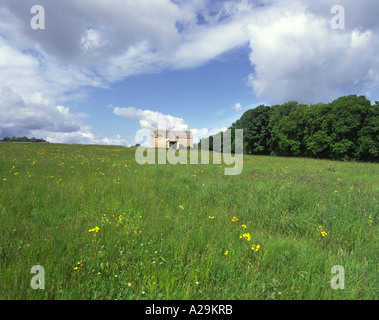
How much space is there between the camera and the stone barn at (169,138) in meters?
47.8

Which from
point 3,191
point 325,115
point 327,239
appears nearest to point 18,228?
point 3,191

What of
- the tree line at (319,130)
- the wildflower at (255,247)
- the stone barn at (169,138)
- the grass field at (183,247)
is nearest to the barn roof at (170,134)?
the stone barn at (169,138)

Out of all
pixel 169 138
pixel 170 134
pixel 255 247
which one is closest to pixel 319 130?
pixel 169 138

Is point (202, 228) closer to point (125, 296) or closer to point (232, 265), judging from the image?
point (232, 265)

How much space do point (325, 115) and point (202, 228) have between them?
1561 inches

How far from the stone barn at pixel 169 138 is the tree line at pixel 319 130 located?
21.7 meters

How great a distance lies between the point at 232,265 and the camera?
2.05m

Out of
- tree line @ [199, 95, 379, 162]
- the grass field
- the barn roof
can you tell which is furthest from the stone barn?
the grass field

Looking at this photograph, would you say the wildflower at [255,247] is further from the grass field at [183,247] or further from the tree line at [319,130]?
the tree line at [319,130]

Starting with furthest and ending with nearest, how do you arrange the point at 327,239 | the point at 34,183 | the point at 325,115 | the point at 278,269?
the point at 325,115 < the point at 34,183 < the point at 327,239 < the point at 278,269

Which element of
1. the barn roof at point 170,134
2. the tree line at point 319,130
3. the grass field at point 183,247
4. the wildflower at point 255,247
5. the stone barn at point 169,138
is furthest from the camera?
the barn roof at point 170,134

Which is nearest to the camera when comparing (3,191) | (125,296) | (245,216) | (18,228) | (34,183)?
(125,296)

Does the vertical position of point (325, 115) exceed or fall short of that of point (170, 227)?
it exceeds it
